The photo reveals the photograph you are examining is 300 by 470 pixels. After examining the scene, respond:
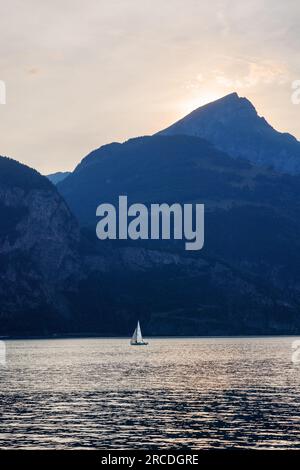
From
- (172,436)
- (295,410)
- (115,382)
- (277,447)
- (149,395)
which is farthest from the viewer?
(115,382)

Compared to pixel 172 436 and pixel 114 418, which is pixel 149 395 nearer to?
pixel 114 418

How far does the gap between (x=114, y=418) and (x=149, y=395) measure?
36.2 meters

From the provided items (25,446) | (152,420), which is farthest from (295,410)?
(25,446)

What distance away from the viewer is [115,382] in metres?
196

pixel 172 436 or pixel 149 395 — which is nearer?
pixel 172 436
